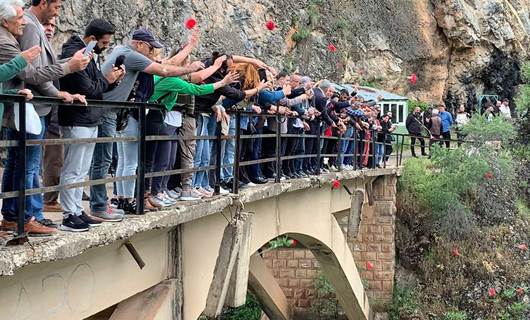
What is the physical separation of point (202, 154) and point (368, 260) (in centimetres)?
1151

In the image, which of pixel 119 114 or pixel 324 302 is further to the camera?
pixel 324 302

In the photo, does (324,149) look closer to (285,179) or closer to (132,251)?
(285,179)

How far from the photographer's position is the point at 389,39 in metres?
31.4

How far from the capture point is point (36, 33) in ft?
15.3

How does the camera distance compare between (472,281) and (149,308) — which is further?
(472,281)

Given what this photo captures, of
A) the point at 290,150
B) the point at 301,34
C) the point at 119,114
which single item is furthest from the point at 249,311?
the point at 119,114

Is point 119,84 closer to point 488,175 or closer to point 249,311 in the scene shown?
point 249,311

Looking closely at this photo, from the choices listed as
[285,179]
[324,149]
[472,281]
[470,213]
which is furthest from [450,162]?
[285,179]

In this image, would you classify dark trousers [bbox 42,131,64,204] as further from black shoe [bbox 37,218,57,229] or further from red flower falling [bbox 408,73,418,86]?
red flower falling [bbox 408,73,418,86]

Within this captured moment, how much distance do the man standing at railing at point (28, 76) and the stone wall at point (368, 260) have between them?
13.4 m

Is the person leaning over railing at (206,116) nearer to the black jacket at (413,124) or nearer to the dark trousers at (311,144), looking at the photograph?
the dark trousers at (311,144)

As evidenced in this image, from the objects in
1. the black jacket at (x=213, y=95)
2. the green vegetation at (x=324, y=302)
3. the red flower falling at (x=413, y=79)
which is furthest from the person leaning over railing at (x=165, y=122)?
the red flower falling at (x=413, y=79)

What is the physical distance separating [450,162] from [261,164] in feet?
32.8

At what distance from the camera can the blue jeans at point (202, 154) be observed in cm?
713
